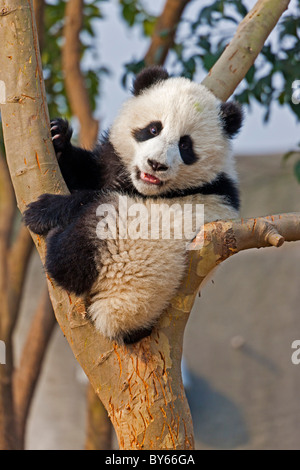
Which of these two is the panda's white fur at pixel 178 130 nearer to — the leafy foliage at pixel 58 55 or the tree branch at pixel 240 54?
the tree branch at pixel 240 54

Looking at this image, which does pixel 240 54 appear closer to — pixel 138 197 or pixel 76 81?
pixel 138 197

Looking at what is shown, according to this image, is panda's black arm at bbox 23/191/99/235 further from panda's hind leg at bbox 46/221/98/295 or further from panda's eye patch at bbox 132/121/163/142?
panda's eye patch at bbox 132/121/163/142

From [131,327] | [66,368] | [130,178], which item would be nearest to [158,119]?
[130,178]

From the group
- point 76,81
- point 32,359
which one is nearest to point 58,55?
point 76,81

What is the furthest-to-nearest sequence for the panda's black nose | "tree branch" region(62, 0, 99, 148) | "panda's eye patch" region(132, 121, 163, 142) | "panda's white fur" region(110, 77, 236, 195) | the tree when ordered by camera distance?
"tree branch" region(62, 0, 99, 148)
"panda's eye patch" region(132, 121, 163, 142)
"panda's white fur" region(110, 77, 236, 195)
the panda's black nose
the tree

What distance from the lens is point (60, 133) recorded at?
107 inches

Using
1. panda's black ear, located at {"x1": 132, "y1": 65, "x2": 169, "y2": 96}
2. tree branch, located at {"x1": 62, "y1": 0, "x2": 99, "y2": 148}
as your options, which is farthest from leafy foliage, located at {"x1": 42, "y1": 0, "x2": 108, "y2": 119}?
panda's black ear, located at {"x1": 132, "y1": 65, "x2": 169, "y2": 96}

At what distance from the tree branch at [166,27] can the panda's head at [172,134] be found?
1.51 meters

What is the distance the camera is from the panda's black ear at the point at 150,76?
2.78m

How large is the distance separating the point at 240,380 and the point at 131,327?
4921 mm

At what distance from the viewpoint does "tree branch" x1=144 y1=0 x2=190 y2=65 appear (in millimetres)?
4195

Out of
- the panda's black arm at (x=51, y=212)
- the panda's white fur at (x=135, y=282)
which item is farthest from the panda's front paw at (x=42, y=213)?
the panda's white fur at (x=135, y=282)

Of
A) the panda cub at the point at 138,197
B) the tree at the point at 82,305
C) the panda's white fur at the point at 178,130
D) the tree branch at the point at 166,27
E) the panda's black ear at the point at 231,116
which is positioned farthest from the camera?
the tree branch at the point at 166,27
